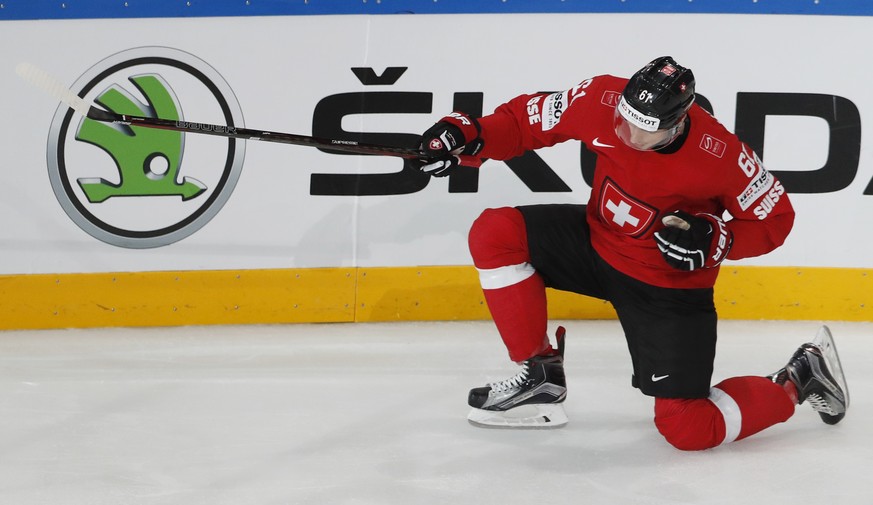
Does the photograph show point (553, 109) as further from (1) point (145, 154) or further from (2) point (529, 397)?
(1) point (145, 154)

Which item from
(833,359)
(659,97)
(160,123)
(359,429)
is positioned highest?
(659,97)

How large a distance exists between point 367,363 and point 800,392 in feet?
4.56

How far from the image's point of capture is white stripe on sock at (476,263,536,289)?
2625mm

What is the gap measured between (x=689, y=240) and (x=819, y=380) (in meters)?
0.67

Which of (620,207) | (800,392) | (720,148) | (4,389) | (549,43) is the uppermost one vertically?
(549,43)

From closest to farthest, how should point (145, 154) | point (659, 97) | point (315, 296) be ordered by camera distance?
1. point (659, 97)
2. point (145, 154)
3. point (315, 296)

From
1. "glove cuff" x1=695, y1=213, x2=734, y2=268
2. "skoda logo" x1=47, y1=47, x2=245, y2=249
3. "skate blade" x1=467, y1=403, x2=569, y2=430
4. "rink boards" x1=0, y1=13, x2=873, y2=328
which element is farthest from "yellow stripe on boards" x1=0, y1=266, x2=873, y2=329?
"glove cuff" x1=695, y1=213, x2=734, y2=268

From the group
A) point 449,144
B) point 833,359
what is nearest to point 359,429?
point 449,144

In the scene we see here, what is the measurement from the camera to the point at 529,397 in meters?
2.67

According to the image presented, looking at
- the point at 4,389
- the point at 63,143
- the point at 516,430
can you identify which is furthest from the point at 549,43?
the point at 4,389

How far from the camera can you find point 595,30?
364cm

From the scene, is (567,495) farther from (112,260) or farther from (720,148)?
(112,260)

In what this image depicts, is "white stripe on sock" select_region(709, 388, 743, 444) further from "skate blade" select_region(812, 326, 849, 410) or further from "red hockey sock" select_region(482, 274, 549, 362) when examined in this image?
"red hockey sock" select_region(482, 274, 549, 362)

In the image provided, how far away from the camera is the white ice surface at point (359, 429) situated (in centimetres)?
221
